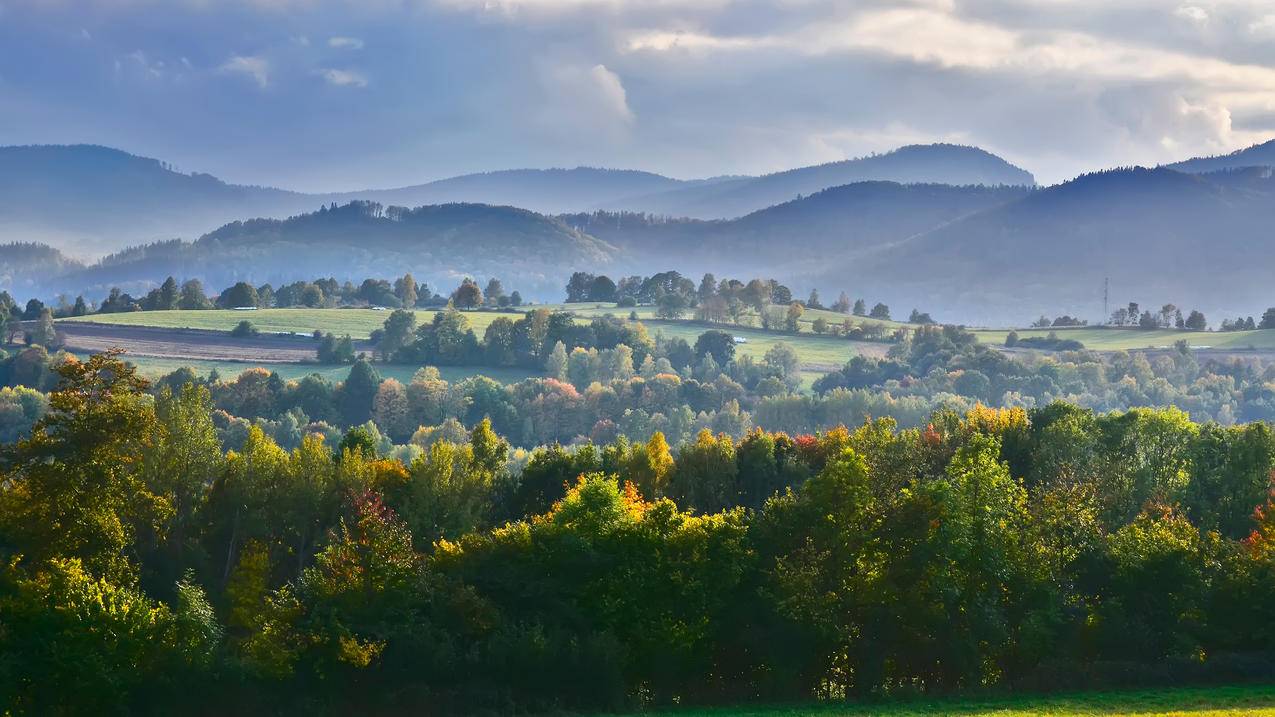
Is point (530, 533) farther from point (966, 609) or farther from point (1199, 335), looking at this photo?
point (1199, 335)

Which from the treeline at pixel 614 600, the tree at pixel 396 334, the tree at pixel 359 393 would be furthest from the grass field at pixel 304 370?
the treeline at pixel 614 600

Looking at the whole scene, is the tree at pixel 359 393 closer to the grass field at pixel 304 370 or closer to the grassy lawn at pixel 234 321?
the grass field at pixel 304 370

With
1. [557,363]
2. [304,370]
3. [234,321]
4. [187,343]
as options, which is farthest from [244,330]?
[557,363]

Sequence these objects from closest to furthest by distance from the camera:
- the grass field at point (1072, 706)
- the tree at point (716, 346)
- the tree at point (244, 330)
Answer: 1. the grass field at point (1072, 706)
2. the tree at point (244, 330)
3. the tree at point (716, 346)

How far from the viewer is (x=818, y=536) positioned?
44656 millimetres

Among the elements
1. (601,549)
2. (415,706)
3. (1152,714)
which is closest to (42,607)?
(415,706)

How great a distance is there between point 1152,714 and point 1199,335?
6854 inches

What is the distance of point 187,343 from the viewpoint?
6619 inches

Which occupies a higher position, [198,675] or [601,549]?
[601,549]

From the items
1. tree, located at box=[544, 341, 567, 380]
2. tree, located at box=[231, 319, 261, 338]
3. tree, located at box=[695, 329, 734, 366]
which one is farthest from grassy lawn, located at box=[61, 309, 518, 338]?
tree, located at box=[695, 329, 734, 366]

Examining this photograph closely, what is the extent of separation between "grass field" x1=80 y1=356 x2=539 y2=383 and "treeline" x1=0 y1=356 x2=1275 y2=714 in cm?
9687

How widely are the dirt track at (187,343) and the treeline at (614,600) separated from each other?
115006 mm

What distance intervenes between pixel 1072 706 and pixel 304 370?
134 metres

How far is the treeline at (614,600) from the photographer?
38875 millimetres
